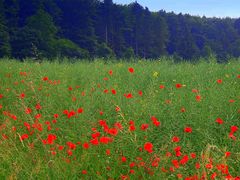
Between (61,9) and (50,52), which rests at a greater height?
(61,9)

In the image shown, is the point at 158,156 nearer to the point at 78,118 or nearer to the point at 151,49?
the point at 78,118

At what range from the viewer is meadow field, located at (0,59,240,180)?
3672 millimetres

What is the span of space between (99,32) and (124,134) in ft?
123

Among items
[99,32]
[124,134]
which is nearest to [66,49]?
[99,32]

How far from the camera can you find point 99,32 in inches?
1619

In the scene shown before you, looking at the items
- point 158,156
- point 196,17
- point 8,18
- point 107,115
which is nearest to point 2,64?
point 107,115

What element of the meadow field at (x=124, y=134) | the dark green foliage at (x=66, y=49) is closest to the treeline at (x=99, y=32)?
the dark green foliage at (x=66, y=49)

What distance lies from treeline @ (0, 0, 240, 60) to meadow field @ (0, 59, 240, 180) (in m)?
21.0

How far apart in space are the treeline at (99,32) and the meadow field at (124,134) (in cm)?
2097

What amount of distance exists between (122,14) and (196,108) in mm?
38625

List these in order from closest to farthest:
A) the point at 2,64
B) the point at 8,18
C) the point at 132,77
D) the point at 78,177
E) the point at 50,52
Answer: the point at 78,177
the point at 132,77
the point at 2,64
the point at 50,52
the point at 8,18

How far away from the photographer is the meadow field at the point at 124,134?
3672mm

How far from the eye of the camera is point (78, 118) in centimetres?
487

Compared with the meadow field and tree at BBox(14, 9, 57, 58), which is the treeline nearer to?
tree at BBox(14, 9, 57, 58)
